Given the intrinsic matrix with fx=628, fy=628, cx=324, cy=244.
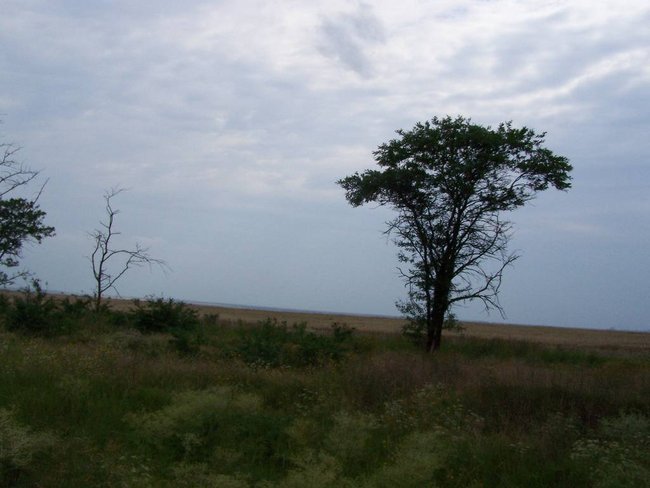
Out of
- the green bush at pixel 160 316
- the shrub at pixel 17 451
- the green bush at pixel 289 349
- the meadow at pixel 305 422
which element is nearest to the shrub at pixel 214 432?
the meadow at pixel 305 422

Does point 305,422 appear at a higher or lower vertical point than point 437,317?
lower

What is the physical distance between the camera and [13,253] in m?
29.6

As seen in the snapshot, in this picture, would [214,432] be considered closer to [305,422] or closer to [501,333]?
[305,422]

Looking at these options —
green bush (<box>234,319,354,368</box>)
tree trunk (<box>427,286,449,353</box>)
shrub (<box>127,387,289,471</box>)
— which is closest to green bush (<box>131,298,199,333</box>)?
green bush (<box>234,319,354,368</box>)

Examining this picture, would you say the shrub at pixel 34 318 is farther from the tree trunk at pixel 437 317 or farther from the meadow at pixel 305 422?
the tree trunk at pixel 437 317

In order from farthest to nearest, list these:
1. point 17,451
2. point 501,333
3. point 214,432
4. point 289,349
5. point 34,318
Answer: point 501,333
point 34,318
point 289,349
point 214,432
point 17,451

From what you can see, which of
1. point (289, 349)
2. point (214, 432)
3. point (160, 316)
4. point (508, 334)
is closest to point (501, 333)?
point (508, 334)

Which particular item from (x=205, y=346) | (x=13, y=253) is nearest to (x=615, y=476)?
(x=205, y=346)

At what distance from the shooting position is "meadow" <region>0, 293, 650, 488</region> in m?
8.06

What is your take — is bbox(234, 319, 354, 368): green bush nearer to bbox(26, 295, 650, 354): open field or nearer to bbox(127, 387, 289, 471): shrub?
bbox(26, 295, 650, 354): open field

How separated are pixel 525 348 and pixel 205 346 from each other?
46.9 feet

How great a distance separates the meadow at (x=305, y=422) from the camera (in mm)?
8062

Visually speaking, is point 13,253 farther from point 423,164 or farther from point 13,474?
point 13,474

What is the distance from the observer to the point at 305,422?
33.5 ft
